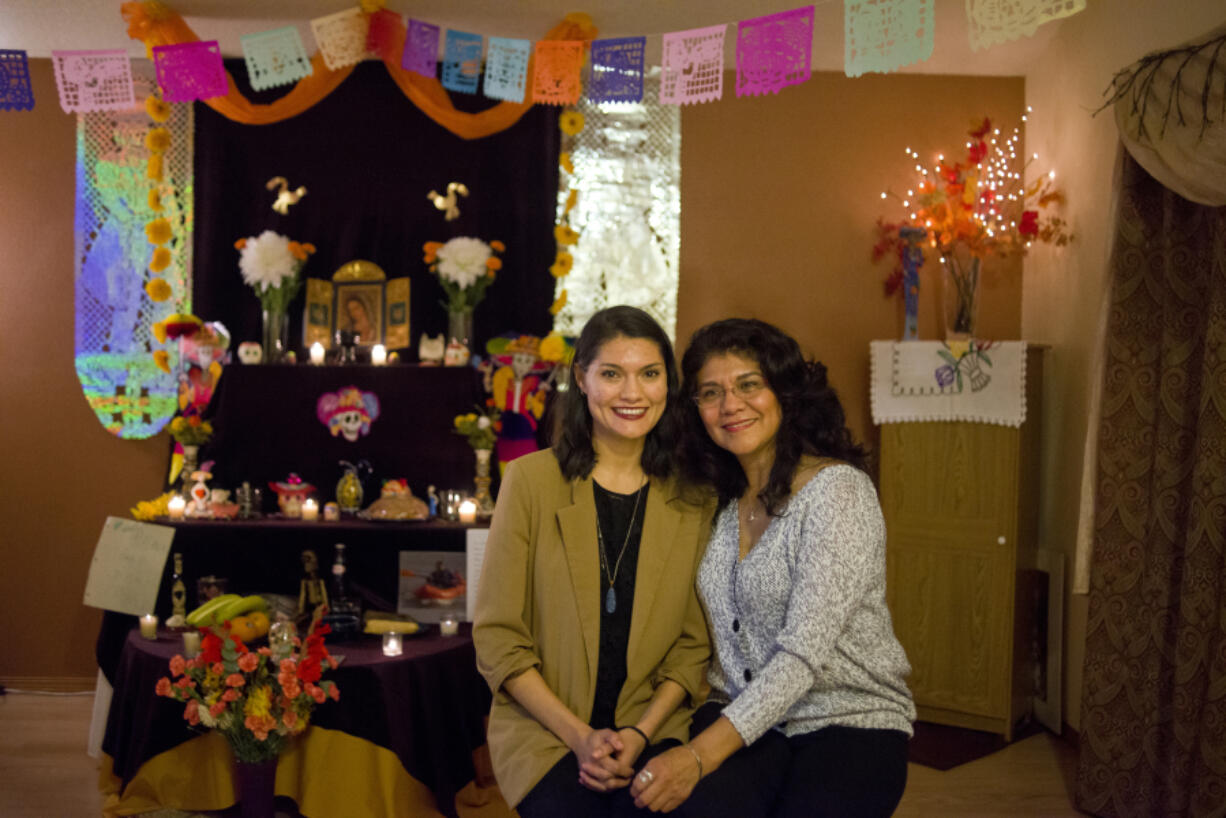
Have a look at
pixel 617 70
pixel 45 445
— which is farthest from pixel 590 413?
pixel 45 445

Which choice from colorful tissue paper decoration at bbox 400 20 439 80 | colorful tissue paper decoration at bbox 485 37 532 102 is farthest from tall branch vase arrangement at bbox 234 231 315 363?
colorful tissue paper decoration at bbox 485 37 532 102

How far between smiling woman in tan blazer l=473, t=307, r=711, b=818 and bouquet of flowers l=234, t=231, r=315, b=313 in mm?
2033

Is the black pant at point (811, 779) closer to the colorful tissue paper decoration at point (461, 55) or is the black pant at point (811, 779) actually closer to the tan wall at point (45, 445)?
the colorful tissue paper decoration at point (461, 55)

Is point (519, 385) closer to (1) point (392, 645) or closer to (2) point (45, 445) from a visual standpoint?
(1) point (392, 645)

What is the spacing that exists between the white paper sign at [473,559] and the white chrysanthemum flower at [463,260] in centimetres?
103

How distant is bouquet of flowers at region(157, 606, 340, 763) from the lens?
254 cm

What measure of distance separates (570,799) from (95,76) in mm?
2869

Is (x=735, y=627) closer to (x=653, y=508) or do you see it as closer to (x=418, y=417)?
(x=653, y=508)

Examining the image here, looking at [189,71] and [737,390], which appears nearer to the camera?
[737,390]

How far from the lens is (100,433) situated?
13.1 feet

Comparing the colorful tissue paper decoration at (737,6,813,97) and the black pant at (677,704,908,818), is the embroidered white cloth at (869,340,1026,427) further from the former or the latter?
the black pant at (677,704,908,818)

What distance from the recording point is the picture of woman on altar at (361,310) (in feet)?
12.5

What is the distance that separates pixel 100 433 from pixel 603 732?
10.4 ft

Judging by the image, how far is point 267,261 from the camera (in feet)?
11.8
